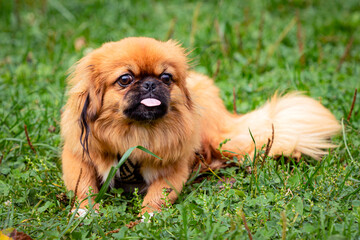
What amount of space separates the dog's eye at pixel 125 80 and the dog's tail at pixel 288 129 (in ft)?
3.32

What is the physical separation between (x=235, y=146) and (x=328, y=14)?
3756mm

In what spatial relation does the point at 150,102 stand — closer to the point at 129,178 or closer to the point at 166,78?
the point at 166,78

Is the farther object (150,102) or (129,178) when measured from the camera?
(129,178)

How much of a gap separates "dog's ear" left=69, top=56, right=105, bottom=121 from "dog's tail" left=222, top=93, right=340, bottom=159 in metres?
1.13

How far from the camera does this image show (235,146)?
305 cm

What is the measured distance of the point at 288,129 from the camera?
3.11 metres

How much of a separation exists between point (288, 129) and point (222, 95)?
103 centimetres

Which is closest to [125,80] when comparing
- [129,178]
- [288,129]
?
[129,178]

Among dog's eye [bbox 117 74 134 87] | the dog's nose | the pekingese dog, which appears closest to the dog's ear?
the pekingese dog

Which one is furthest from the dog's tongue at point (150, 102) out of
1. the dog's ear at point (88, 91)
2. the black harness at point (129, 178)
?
the black harness at point (129, 178)

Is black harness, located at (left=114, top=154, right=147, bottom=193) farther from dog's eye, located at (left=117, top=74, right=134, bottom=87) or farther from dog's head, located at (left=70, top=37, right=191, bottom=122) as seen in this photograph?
dog's eye, located at (left=117, top=74, right=134, bottom=87)

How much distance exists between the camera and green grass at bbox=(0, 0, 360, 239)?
2.13m

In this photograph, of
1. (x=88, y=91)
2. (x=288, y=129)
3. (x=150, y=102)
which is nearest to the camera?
(x=150, y=102)

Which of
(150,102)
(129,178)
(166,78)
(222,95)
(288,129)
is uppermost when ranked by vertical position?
(166,78)
